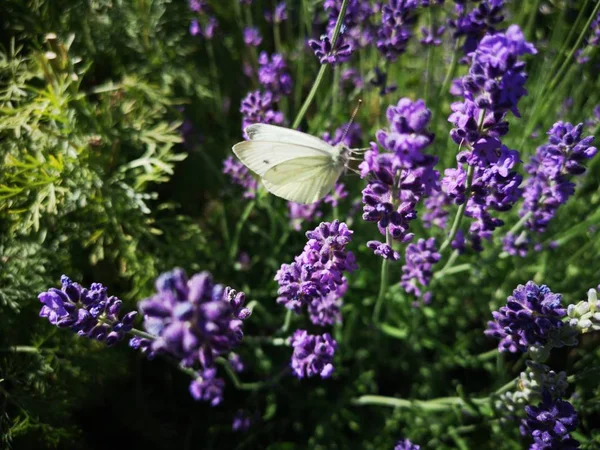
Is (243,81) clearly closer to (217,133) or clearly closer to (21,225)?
(217,133)

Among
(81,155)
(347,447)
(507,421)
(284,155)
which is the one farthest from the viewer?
(347,447)

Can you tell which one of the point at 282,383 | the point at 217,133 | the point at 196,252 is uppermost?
the point at 217,133

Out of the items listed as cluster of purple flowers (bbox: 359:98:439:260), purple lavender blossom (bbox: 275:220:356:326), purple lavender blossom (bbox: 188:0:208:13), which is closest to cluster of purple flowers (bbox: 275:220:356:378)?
purple lavender blossom (bbox: 275:220:356:326)

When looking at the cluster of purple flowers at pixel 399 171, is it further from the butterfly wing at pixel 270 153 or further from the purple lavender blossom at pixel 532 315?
the purple lavender blossom at pixel 532 315

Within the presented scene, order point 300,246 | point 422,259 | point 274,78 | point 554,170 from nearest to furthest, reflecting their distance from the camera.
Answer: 1. point 554,170
2. point 422,259
3. point 274,78
4. point 300,246

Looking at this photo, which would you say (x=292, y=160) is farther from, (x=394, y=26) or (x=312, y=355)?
(x=394, y=26)

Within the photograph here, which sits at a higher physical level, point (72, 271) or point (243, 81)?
point (243, 81)

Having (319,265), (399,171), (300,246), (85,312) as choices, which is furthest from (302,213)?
(85,312)

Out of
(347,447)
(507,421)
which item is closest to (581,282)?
(507,421)
